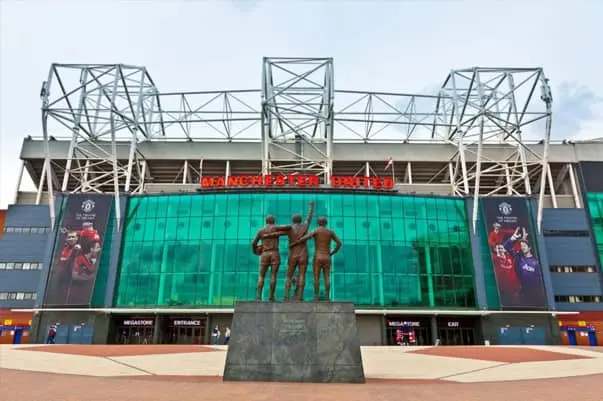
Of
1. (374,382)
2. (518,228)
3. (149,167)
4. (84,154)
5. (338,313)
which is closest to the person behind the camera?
(374,382)

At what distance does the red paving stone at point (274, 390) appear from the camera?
9.20m

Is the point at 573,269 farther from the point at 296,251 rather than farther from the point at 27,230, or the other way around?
the point at 27,230

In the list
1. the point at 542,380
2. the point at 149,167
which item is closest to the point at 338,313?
the point at 542,380

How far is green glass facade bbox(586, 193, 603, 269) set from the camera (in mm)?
51569

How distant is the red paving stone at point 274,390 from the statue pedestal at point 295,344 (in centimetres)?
72

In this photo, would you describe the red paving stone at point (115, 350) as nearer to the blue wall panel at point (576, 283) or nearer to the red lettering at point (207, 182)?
the red lettering at point (207, 182)

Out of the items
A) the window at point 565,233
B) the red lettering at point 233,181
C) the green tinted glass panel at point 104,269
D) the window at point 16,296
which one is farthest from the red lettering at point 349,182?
the window at point 16,296

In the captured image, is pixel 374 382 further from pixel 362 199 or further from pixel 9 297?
pixel 9 297

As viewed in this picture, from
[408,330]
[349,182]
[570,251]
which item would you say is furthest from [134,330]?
[570,251]

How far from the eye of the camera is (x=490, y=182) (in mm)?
63250

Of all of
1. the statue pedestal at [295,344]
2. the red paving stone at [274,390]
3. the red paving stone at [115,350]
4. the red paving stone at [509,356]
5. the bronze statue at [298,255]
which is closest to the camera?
the red paving stone at [274,390]

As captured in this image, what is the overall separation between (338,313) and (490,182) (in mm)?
56774

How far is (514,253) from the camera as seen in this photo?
152ft

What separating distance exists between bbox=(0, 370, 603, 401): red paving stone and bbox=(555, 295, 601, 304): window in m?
41.9
